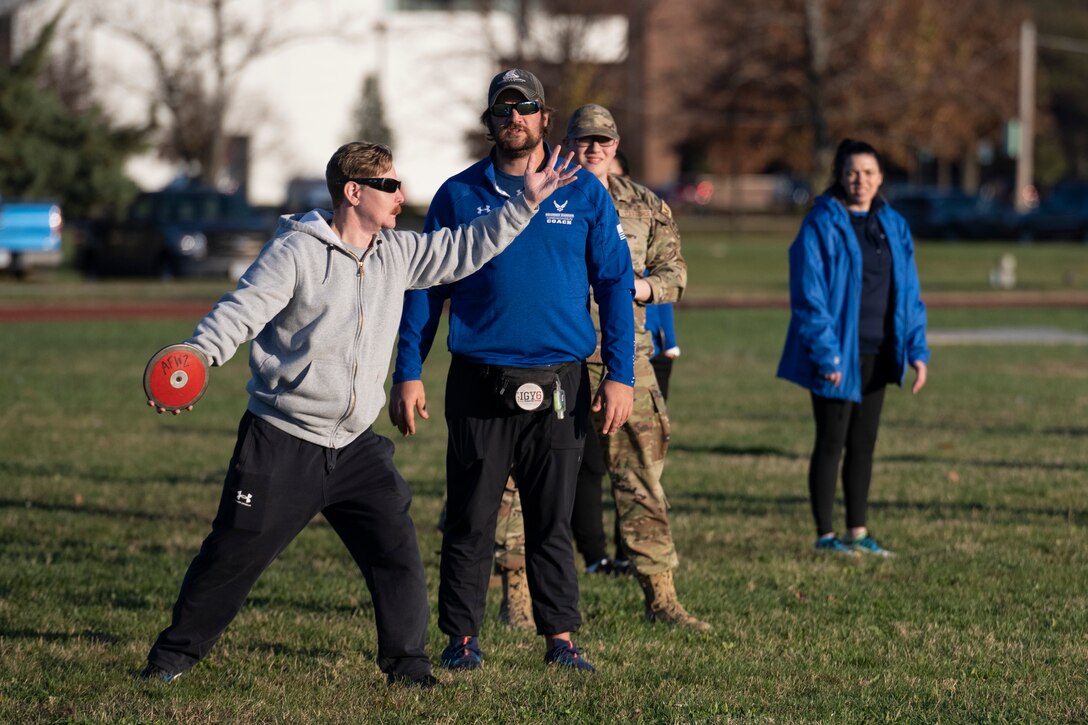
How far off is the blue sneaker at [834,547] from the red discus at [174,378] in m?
4.12

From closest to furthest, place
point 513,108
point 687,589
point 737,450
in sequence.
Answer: point 513,108, point 687,589, point 737,450

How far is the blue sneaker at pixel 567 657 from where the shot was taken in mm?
5805

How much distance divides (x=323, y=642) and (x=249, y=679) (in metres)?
0.65

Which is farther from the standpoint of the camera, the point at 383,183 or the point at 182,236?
the point at 182,236

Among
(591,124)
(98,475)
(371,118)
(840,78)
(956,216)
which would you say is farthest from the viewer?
(371,118)

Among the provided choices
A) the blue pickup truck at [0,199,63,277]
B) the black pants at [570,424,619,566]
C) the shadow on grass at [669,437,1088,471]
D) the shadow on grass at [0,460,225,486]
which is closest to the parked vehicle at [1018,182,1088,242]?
the blue pickup truck at [0,199,63,277]

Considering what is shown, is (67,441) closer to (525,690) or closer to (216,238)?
(525,690)

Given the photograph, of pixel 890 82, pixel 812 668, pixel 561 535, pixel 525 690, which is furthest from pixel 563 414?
pixel 890 82

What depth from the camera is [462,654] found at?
5.85 metres

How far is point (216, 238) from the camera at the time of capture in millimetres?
31516

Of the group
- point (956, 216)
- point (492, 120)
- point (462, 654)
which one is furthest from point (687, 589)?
point (956, 216)

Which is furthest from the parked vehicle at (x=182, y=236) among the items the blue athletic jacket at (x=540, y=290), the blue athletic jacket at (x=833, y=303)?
the blue athletic jacket at (x=540, y=290)

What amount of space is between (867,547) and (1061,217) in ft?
149

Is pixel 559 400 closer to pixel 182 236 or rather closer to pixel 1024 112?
pixel 182 236
